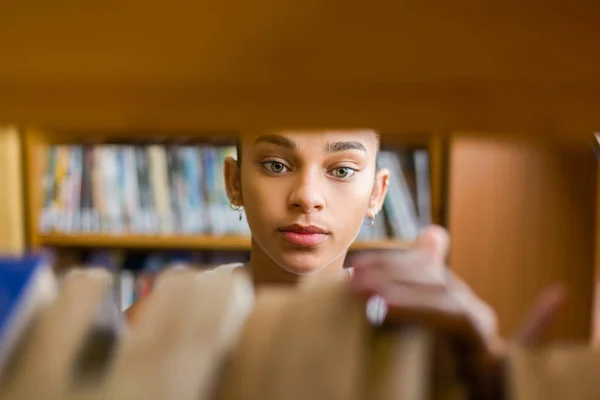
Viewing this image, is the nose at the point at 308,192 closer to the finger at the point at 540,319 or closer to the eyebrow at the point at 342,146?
the eyebrow at the point at 342,146

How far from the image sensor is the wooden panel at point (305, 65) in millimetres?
254

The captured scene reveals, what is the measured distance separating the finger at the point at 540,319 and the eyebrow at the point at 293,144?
0.83 ft

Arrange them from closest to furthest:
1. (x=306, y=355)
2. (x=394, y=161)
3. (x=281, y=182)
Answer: (x=306, y=355), (x=281, y=182), (x=394, y=161)

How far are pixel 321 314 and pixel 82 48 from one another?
170 millimetres

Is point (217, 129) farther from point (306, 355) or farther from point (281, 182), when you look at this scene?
point (281, 182)

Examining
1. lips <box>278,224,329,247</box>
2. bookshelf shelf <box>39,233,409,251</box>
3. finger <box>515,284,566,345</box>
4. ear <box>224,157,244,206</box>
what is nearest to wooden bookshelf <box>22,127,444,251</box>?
bookshelf shelf <box>39,233,409,251</box>

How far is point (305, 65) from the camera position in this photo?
10.3 inches

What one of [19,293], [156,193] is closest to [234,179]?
[19,293]

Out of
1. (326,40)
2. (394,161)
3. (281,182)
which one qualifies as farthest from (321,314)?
(394,161)

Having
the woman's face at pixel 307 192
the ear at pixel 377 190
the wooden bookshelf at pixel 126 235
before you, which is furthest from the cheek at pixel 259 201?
the wooden bookshelf at pixel 126 235

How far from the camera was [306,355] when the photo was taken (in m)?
0.24

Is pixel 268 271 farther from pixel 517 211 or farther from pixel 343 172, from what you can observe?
pixel 517 211

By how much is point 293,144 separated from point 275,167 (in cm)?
4

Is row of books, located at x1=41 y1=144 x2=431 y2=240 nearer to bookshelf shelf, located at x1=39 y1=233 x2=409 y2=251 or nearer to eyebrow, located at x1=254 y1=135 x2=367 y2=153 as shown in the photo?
bookshelf shelf, located at x1=39 y1=233 x2=409 y2=251
